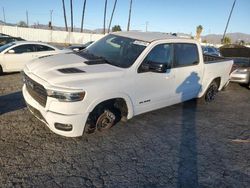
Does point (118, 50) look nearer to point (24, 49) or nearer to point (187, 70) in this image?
point (187, 70)

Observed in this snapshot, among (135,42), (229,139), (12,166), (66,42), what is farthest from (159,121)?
(66,42)

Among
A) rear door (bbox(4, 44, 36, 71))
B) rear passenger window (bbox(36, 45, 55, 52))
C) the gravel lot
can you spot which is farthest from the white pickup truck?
rear passenger window (bbox(36, 45, 55, 52))

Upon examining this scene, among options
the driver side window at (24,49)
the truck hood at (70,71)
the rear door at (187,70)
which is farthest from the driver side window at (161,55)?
the driver side window at (24,49)

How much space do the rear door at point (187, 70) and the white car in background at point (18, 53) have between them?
636 centimetres

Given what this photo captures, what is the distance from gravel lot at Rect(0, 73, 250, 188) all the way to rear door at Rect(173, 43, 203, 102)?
26.4 inches

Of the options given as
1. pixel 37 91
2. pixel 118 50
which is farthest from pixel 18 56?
pixel 37 91

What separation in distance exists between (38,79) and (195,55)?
381 cm

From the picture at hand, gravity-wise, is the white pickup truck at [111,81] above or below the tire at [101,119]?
above

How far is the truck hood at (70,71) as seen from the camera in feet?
12.2

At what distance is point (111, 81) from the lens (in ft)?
13.3

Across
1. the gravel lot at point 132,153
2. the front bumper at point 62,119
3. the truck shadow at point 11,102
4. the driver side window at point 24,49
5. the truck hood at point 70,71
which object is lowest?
the truck shadow at point 11,102

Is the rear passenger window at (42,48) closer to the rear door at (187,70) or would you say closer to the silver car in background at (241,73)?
the rear door at (187,70)

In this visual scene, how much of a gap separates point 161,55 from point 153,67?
2.11 feet

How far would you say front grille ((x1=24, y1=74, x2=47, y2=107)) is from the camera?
12.4 feet
